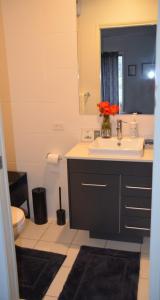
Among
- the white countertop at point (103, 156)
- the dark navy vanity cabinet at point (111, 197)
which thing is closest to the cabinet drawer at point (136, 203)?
the dark navy vanity cabinet at point (111, 197)

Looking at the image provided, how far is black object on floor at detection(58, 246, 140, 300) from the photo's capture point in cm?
215

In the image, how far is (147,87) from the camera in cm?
277

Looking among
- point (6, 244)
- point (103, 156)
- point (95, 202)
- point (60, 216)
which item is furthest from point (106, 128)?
point (6, 244)

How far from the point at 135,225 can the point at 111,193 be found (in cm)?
35

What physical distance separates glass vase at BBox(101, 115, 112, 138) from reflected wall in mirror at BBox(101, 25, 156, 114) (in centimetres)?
17

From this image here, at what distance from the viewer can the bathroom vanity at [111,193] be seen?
2473 millimetres

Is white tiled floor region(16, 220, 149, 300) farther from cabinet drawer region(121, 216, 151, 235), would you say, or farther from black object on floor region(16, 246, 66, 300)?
cabinet drawer region(121, 216, 151, 235)

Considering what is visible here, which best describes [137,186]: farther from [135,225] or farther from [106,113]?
[106,113]

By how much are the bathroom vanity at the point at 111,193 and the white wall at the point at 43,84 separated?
440 mm

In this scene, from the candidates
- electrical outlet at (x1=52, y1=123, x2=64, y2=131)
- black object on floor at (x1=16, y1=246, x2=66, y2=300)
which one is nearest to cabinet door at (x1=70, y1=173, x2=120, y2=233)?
black object on floor at (x1=16, y1=246, x2=66, y2=300)

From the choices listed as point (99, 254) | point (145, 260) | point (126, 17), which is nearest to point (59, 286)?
point (99, 254)

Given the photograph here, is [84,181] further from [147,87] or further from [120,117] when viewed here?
[147,87]

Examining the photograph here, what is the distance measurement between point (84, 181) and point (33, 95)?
3.42 feet

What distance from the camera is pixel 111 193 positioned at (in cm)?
257
